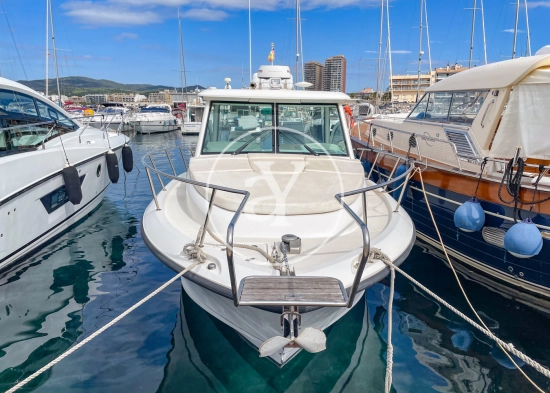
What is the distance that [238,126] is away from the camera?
5336 millimetres

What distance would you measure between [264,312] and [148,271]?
132 inches

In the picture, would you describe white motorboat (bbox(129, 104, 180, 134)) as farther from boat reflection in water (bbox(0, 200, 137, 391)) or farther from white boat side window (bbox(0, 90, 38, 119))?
boat reflection in water (bbox(0, 200, 137, 391))

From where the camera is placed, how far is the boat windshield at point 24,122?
21.3ft

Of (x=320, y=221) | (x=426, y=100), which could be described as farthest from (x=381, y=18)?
(x=320, y=221)

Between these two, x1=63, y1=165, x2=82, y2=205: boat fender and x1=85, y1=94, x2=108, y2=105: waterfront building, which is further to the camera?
x1=85, y1=94, x2=108, y2=105: waterfront building

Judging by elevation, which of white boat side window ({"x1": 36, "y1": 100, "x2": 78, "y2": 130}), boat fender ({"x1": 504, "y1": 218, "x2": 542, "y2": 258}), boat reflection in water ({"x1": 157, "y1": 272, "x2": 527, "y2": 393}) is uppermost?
white boat side window ({"x1": 36, "y1": 100, "x2": 78, "y2": 130})

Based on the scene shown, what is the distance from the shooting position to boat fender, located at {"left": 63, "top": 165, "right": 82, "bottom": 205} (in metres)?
6.57

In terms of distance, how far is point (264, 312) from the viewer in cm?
315

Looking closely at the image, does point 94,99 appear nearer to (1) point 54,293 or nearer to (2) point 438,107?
(2) point 438,107

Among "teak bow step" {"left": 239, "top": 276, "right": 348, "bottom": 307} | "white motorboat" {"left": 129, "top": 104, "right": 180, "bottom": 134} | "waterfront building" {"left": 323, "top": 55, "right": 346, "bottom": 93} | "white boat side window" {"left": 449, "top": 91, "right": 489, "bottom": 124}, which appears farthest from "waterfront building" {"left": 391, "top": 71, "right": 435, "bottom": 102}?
"white motorboat" {"left": 129, "top": 104, "right": 180, "bottom": 134}

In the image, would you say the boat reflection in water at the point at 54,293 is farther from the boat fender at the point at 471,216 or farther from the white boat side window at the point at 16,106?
the boat fender at the point at 471,216

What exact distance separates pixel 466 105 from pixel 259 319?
5539 mm

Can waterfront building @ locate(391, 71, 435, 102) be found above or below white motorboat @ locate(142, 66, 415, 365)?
above

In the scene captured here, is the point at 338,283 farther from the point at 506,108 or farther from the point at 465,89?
the point at 465,89
